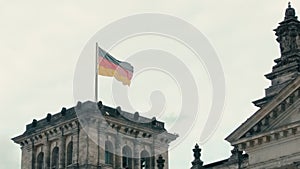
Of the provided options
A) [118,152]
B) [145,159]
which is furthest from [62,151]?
[145,159]

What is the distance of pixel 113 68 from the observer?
2665 inches

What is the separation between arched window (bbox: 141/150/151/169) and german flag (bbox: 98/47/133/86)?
6.66 metres

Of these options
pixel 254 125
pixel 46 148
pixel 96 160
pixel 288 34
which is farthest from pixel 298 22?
pixel 46 148

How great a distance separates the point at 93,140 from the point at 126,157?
457cm

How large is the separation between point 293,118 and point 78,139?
88.2 ft

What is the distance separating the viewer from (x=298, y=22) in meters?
57.1

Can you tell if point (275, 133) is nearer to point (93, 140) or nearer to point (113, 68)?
point (93, 140)

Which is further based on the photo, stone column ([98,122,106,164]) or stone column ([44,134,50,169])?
stone column ([44,134,50,169])

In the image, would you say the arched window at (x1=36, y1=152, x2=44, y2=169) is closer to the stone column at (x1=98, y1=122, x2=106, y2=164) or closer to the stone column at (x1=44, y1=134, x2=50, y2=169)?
the stone column at (x1=44, y1=134, x2=50, y2=169)

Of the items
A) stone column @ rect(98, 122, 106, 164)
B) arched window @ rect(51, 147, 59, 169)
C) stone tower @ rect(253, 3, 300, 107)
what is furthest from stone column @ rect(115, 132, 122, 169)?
stone tower @ rect(253, 3, 300, 107)

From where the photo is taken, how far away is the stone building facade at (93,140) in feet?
212

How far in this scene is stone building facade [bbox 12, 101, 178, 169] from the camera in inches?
2539

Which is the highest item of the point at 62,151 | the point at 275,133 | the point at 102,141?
the point at 102,141

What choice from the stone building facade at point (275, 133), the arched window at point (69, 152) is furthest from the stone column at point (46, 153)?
the stone building facade at point (275, 133)
